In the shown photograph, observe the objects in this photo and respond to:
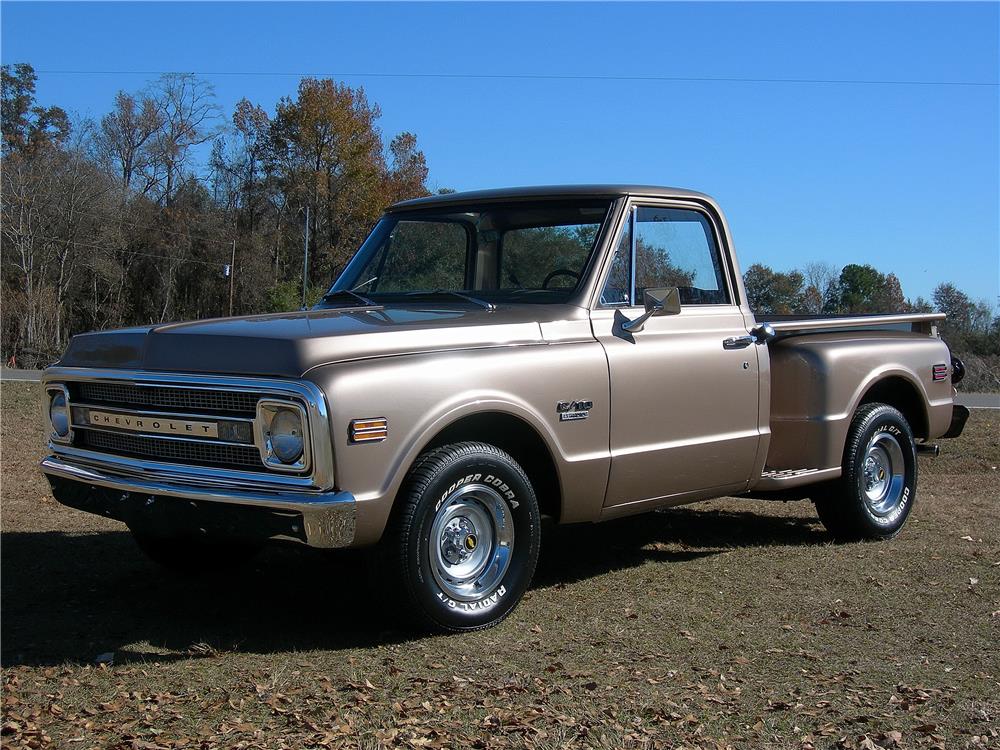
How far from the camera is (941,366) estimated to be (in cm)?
753

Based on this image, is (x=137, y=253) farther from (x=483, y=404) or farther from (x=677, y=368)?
(x=483, y=404)

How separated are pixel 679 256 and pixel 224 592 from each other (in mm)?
3027

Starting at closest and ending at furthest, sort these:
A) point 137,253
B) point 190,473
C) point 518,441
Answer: point 190,473
point 518,441
point 137,253

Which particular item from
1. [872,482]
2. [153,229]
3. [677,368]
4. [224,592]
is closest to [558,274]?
[677,368]

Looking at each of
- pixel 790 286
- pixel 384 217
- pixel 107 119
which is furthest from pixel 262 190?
pixel 384 217

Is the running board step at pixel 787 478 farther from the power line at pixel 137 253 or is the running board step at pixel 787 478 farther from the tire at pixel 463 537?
the power line at pixel 137 253

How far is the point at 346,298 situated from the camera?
6027 mm

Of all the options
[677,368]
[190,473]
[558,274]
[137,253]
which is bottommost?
[190,473]

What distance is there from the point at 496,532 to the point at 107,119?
177 ft

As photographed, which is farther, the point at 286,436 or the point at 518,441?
the point at 518,441

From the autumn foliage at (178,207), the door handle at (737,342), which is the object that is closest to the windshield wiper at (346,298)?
the door handle at (737,342)

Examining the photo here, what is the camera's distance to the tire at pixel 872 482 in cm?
682

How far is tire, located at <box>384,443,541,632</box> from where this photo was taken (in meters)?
4.50

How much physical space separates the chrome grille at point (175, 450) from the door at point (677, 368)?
183 centimetres
